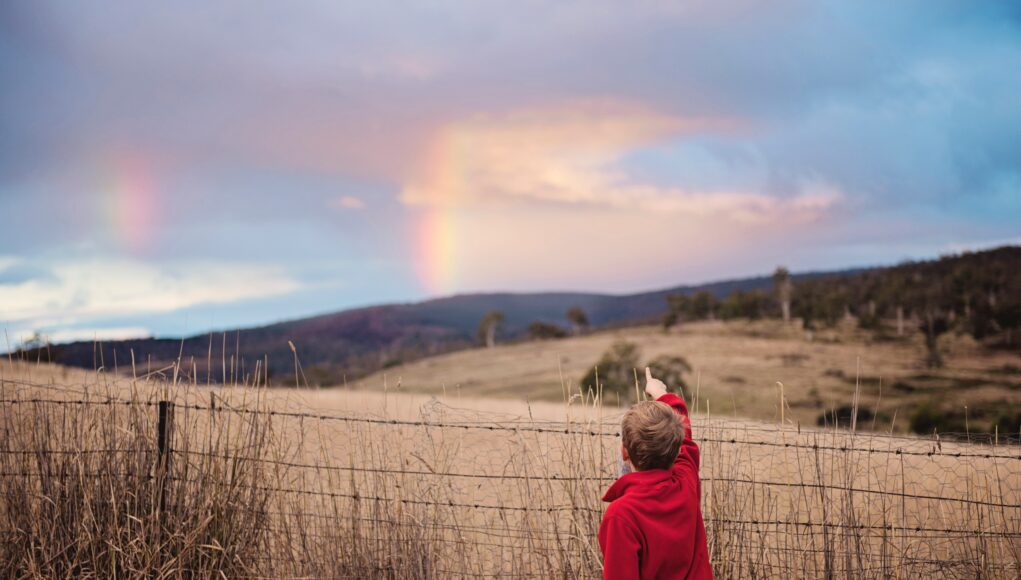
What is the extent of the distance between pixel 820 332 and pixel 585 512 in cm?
5760

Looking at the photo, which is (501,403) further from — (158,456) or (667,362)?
(158,456)

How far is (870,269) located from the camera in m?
87.1

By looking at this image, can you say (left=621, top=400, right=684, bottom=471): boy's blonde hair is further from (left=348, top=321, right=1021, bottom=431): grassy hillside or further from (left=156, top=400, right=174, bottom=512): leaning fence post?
(left=348, top=321, right=1021, bottom=431): grassy hillside

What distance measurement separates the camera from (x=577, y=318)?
257ft

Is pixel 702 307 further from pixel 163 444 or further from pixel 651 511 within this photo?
pixel 651 511

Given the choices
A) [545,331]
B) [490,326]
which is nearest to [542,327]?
[545,331]

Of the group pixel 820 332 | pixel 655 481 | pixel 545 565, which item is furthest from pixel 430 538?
pixel 820 332

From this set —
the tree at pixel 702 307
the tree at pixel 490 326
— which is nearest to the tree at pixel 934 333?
the tree at pixel 702 307

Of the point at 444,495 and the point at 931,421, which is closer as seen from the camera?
the point at 444,495

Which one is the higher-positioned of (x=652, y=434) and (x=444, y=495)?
(x=652, y=434)

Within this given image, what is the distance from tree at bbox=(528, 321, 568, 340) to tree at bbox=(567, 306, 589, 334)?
2.46 meters

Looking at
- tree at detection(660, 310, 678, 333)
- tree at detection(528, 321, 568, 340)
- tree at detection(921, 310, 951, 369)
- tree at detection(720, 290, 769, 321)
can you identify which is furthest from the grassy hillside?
tree at detection(528, 321, 568, 340)

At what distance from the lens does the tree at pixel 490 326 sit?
251 ft

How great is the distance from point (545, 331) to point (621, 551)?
72504 millimetres
